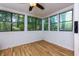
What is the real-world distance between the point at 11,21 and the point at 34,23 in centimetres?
280

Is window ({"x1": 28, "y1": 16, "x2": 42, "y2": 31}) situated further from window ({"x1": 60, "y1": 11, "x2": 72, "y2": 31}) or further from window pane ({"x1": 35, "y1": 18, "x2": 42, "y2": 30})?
window ({"x1": 60, "y1": 11, "x2": 72, "y2": 31})

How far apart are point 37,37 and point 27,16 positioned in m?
2.24

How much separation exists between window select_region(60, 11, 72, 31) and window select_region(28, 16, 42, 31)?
2.70 m

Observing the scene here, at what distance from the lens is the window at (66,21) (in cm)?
557

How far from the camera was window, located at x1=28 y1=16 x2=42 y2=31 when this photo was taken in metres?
8.13

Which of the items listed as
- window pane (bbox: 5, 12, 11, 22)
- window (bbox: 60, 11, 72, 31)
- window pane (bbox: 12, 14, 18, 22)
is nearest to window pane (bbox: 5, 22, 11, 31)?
window pane (bbox: 5, 12, 11, 22)

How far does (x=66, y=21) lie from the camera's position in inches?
235

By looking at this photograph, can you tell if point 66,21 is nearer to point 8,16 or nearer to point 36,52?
point 36,52

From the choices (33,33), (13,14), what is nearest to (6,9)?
(13,14)

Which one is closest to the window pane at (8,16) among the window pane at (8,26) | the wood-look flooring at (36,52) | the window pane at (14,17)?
the window pane at (8,26)

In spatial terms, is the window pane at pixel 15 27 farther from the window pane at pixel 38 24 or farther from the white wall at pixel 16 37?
the window pane at pixel 38 24

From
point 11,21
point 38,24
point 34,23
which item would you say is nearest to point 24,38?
point 11,21

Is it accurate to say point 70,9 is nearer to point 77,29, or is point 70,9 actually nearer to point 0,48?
point 77,29

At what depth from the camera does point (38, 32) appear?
9102 millimetres
